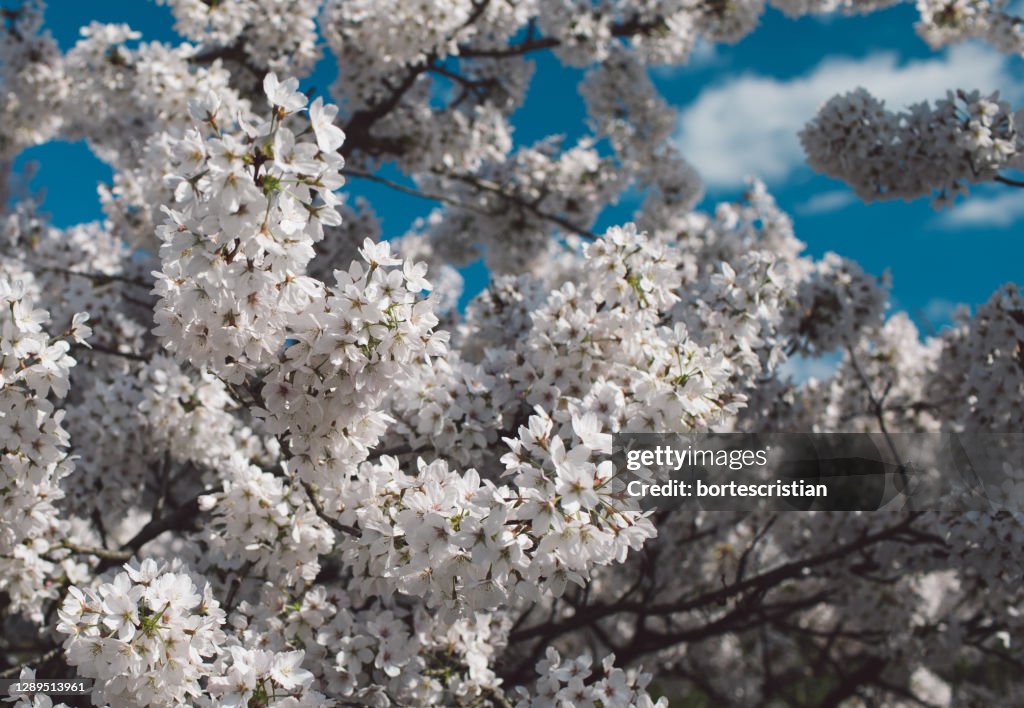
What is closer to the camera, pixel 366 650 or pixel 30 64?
pixel 366 650

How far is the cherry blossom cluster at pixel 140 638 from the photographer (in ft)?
10.5

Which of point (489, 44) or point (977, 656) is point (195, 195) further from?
point (977, 656)

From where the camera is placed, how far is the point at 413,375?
363 cm

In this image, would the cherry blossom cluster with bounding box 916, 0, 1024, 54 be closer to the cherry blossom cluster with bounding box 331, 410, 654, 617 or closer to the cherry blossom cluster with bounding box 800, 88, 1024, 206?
the cherry blossom cluster with bounding box 800, 88, 1024, 206

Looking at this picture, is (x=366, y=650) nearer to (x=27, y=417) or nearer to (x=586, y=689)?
(x=586, y=689)

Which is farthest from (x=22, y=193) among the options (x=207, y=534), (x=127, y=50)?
(x=207, y=534)

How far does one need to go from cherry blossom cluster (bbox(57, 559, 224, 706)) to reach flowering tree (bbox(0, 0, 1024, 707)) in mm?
13

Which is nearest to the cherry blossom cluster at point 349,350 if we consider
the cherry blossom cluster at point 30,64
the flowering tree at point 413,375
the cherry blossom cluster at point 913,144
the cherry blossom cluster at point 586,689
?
the flowering tree at point 413,375

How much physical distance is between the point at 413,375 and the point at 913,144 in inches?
209

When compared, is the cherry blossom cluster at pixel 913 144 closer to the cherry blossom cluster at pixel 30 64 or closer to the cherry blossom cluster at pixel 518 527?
the cherry blossom cluster at pixel 518 527

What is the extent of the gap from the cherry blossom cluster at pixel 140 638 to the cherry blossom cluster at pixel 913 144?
6.29 meters

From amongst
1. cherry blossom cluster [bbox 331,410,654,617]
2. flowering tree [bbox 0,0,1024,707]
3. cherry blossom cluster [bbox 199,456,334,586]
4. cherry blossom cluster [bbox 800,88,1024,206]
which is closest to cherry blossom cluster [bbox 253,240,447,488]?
flowering tree [bbox 0,0,1024,707]

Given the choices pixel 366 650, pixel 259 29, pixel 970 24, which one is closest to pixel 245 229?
pixel 366 650

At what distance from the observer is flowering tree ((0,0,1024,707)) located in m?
3.18
